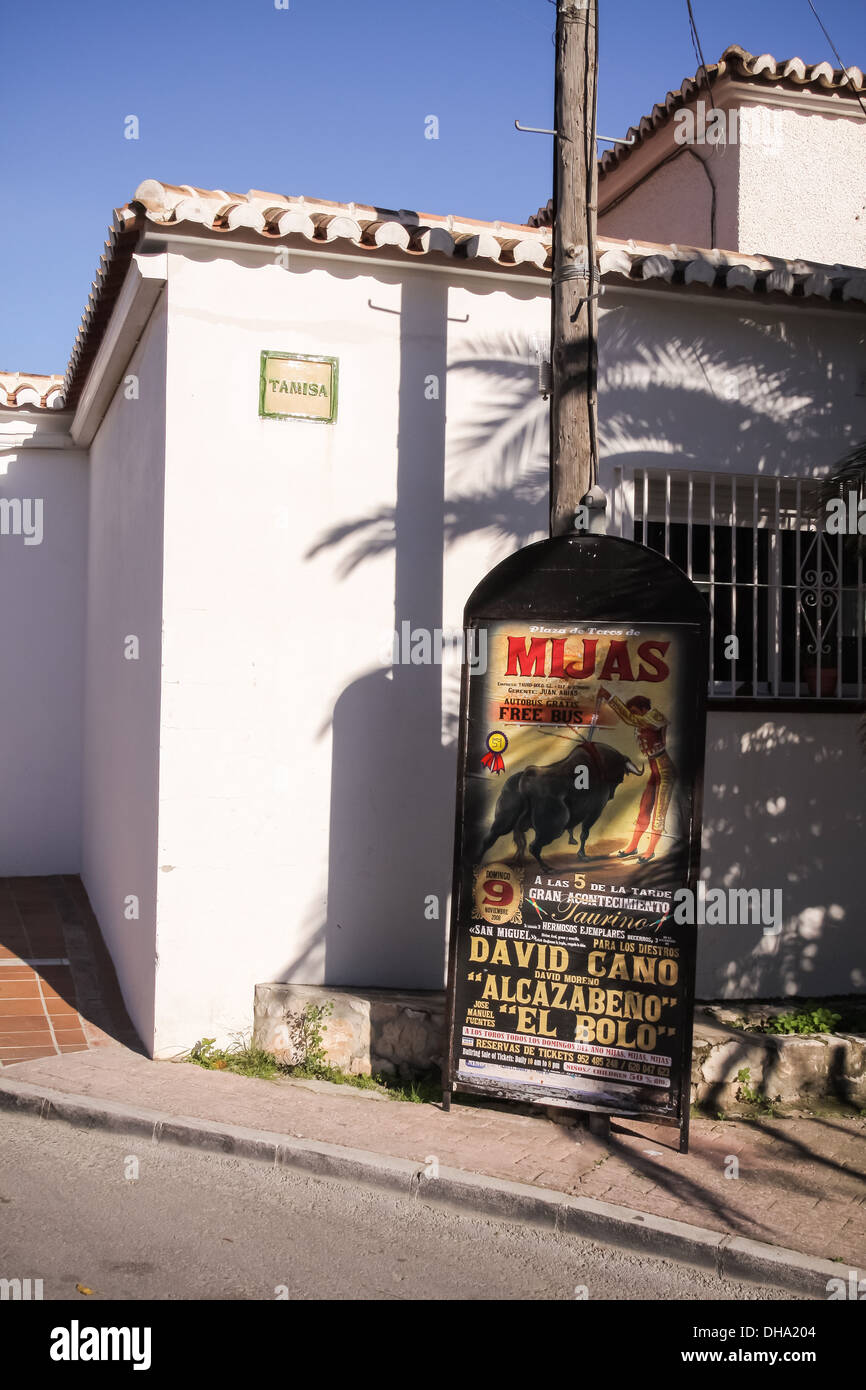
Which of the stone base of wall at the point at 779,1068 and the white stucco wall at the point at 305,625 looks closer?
the stone base of wall at the point at 779,1068

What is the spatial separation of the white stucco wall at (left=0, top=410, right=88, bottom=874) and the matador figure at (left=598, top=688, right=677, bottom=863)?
22.6 ft

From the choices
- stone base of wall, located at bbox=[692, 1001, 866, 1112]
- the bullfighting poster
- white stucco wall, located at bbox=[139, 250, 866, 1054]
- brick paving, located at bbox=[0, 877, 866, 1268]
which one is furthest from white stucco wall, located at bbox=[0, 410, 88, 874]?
stone base of wall, located at bbox=[692, 1001, 866, 1112]

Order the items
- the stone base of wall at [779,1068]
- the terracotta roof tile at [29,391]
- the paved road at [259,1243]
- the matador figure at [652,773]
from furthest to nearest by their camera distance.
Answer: the terracotta roof tile at [29,391]
the stone base of wall at [779,1068]
the matador figure at [652,773]
the paved road at [259,1243]

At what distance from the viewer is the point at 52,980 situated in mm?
7336

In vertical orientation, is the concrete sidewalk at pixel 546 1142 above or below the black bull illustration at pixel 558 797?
below

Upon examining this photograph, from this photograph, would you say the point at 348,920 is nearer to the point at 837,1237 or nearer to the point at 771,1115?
the point at 771,1115

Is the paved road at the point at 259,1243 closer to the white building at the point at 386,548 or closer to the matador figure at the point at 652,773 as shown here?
the white building at the point at 386,548

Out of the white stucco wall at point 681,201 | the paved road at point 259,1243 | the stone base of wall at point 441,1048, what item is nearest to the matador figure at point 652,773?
the stone base of wall at point 441,1048

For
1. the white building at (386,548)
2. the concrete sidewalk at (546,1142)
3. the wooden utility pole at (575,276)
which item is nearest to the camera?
the concrete sidewalk at (546,1142)

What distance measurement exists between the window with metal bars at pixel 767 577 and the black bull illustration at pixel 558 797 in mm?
1811

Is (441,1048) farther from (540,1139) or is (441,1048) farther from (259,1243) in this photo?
(259,1243)

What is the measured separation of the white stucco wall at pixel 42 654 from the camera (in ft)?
34.3

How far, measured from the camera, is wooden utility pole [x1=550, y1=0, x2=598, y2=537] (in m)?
5.46

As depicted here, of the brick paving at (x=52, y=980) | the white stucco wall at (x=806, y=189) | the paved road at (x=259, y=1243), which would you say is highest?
the white stucco wall at (x=806, y=189)
